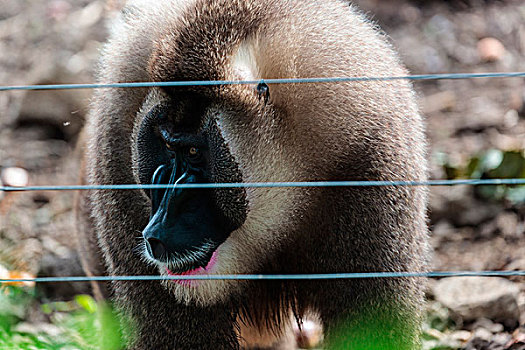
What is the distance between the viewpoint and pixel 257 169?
2588mm

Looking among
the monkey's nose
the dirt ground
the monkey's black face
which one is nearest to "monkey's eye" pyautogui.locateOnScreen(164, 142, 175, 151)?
the monkey's black face

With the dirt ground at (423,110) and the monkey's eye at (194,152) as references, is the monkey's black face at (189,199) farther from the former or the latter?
the dirt ground at (423,110)

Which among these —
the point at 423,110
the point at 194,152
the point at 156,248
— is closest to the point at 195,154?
the point at 194,152

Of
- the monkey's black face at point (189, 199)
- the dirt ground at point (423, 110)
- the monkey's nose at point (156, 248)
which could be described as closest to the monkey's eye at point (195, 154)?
the monkey's black face at point (189, 199)

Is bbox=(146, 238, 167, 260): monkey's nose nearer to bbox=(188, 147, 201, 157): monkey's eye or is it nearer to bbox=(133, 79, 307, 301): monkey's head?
bbox=(133, 79, 307, 301): monkey's head

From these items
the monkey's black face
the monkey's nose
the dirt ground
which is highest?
the monkey's black face

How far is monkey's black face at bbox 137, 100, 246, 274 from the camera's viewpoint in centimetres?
248

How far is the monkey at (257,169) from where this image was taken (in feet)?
8.34

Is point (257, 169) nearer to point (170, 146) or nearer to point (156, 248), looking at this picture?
point (170, 146)

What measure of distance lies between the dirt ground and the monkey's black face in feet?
4.90

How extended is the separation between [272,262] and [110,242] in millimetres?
699

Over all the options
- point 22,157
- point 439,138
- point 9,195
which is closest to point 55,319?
point 9,195

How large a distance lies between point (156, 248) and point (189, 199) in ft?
0.67

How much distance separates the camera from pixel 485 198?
4418 mm
